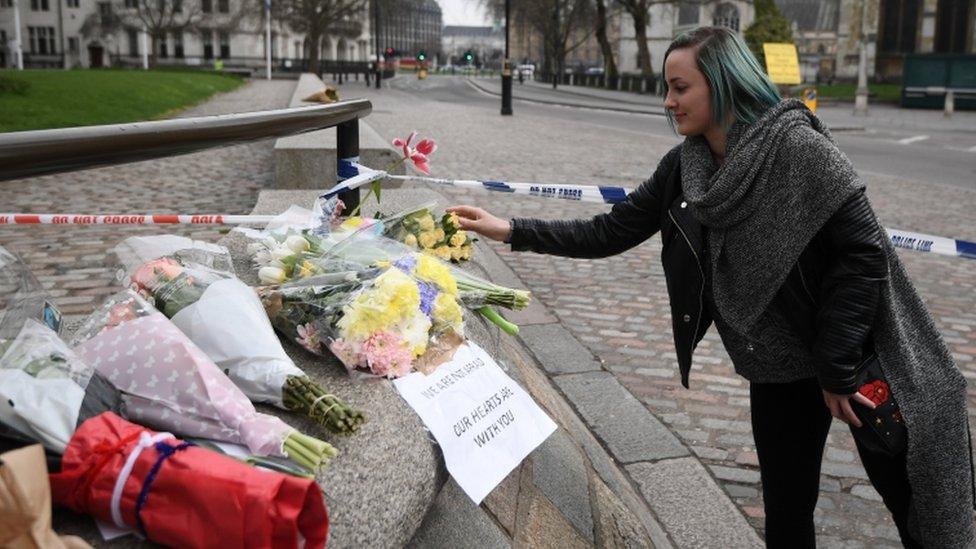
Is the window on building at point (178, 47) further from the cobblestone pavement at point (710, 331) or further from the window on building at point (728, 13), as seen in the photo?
the cobblestone pavement at point (710, 331)

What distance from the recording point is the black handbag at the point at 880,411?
281 cm

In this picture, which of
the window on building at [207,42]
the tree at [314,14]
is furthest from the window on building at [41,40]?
the tree at [314,14]

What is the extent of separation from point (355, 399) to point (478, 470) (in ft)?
1.19

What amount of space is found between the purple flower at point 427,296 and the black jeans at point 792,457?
46.1 inches

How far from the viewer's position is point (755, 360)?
3070 mm

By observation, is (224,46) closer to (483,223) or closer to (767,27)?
(767,27)

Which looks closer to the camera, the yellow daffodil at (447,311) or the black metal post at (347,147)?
the yellow daffodil at (447,311)

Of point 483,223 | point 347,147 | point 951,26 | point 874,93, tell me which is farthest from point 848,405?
point 951,26

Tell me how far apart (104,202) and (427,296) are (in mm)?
8570

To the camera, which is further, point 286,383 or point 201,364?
point 286,383

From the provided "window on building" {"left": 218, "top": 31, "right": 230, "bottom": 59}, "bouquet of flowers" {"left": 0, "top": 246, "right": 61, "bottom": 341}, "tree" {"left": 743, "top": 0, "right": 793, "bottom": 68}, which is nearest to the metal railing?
"bouquet of flowers" {"left": 0, "top": 246, "right": 61, "bottom": 341}

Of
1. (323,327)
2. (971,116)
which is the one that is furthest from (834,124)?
(323,327)

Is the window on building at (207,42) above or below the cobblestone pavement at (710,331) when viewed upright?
above

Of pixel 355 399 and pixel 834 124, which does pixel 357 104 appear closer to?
pixel 355 399
